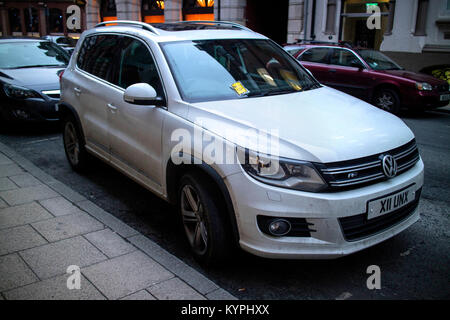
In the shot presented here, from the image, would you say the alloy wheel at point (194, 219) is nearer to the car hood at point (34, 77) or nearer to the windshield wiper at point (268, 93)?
the windshield wiper at point (268, 93)

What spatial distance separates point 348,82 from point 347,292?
9049 mm

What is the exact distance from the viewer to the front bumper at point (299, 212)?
9.58ft

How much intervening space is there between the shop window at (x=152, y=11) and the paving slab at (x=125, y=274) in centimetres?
2456

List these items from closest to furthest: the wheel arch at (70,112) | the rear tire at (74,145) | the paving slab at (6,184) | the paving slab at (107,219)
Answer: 1. the paving slab at (107,219)
2. the paving slab at (6,184)
3. the wheel arch at (70,112)
4. the rear tire at (74,145)

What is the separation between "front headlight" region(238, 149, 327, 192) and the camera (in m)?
2.95

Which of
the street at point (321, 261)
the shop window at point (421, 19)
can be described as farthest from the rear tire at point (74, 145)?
the shop window at point (421, 19)

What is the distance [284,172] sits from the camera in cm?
297

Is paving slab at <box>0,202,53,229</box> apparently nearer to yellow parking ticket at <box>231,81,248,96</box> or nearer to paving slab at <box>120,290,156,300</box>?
paving slab at <box>120,290,156,300</box>

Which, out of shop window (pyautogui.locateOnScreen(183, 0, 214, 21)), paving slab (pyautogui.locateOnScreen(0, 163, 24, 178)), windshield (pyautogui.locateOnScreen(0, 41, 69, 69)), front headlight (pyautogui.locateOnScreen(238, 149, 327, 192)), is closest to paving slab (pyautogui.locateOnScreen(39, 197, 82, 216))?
paving slab (pyautogui.locateOnScreen(0, 163, 24, 178))

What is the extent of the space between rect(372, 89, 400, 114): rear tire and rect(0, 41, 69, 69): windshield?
7318mm

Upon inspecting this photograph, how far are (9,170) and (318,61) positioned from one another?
8741 mm

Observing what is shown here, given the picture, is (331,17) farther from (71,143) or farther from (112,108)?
(112,108)

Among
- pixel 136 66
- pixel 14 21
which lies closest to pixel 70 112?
pixel 136 66
